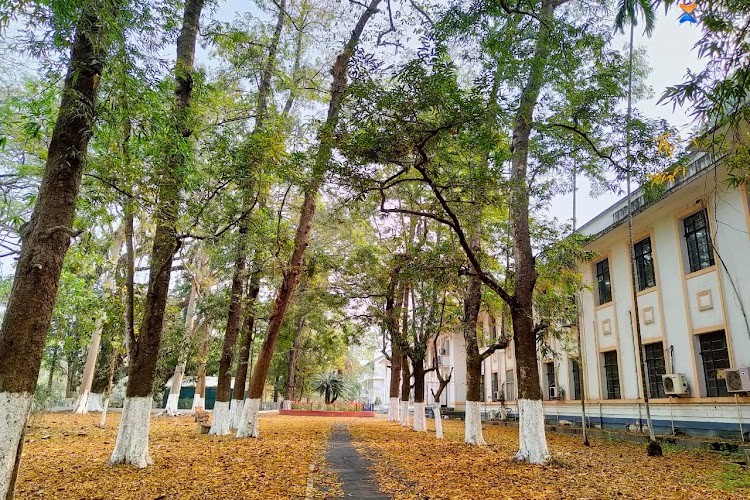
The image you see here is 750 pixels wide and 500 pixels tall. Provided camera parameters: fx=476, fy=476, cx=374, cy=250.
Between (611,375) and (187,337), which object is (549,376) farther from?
(187,337)

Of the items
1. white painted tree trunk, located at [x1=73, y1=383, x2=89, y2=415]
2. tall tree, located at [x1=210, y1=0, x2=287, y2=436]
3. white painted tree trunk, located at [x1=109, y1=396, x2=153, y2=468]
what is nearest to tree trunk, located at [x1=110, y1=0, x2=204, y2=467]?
white painted tree trunk, located at [x1=109, y1=396, x2=153, y2=468]

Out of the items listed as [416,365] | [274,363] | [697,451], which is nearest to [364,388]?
[274,363]

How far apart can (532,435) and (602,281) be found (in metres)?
11.6

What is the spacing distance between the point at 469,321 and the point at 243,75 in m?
9.49

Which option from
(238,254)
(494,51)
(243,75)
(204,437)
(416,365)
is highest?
(243,75)

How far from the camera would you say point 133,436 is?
301 inches

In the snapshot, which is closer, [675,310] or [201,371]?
[675,310]

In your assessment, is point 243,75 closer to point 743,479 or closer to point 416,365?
point 416,365

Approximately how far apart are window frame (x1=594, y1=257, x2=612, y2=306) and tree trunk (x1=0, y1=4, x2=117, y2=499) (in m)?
17.6

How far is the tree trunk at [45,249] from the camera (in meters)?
3.98

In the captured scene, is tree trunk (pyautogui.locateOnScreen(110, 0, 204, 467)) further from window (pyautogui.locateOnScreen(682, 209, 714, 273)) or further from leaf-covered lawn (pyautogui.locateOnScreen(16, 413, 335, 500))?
window (pyautogui.locateOnScreen(682, 209, 714, 273))

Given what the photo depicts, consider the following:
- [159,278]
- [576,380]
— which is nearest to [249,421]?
[159,278]

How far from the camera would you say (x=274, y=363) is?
1484 inches

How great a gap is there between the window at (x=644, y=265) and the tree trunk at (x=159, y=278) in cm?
1411
